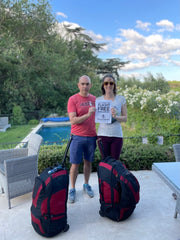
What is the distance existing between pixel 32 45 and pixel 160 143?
11.6 meters

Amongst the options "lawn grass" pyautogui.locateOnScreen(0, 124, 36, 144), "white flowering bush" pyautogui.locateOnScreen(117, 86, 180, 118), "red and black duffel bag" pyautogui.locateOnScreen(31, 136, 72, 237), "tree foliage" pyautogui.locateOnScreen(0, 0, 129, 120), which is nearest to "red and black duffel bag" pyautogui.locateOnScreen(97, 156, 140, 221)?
"red and black duffel bag" pyautogui.locateOnScreen(31, 136, 72, 237)

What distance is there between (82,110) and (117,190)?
1.03 metres

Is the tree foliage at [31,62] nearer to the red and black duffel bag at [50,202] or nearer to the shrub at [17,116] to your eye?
the shrub at [17,116]

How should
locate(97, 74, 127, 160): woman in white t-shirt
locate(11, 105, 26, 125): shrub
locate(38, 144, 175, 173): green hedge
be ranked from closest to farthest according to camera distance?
1. locate(97, 74, 127, 160): woman in white t-shirt
2. locate(38, 144, 175, 173): green hedge
3. locate(11, 105, 26, 125): shrub

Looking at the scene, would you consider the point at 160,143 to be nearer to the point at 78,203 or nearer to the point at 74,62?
the point at 78,203

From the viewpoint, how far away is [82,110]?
2.63 metres

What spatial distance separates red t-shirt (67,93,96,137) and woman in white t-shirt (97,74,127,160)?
0.50 feet

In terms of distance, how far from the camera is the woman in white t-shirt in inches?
101

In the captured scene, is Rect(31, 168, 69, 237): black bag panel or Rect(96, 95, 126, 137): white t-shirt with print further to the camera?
Rect(96, 95, 126, 137): white t-shirt with print

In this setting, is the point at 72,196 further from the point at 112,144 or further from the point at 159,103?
the point at 159,103

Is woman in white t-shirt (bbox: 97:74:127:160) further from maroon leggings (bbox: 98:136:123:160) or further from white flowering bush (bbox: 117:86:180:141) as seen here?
white flowering bush (bbox: 117:86:180:141)

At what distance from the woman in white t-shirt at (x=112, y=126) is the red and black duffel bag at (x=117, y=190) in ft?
1.06

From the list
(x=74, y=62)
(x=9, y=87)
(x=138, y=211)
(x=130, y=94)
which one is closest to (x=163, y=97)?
(x=130, y=94)

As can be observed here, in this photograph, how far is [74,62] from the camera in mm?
21906
